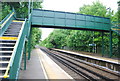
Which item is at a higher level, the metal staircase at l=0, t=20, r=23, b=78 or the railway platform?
the metal staircase at l=0, t=20, r=23, b=78

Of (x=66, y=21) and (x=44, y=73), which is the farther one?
(x=66, y=21)

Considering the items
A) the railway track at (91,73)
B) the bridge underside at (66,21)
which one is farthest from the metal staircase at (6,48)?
the bridge underside at (66,21)

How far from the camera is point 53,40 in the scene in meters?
49.4

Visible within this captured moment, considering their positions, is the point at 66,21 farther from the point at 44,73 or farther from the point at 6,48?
the point at 6,48

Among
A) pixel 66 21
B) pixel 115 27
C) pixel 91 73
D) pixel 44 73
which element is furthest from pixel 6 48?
pixel 115 27

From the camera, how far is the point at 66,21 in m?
16.2

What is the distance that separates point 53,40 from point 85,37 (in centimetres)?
2452

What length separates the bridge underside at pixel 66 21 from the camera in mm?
15297

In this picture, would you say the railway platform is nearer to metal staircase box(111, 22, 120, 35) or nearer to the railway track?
the railway track

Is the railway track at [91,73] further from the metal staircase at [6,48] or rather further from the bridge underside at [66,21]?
the bridge underside at [66,21]

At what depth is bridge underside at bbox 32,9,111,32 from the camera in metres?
15.3

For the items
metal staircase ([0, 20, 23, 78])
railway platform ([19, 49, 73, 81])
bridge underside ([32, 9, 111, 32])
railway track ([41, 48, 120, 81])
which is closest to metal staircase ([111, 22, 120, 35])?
bridge underside ([32, 9, 111, 32])

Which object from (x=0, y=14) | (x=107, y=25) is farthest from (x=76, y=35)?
(x=0, y=14)

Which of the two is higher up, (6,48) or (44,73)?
(6,48)
